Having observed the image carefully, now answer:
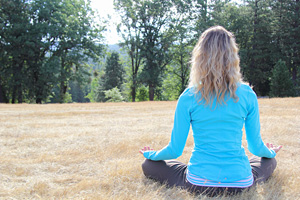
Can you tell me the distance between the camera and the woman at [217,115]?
203cm

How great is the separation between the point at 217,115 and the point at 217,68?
0.38 meters

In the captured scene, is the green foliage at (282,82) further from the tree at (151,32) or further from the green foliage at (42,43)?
the green foliage at (42,43)

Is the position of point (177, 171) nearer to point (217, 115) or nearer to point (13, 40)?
point (217, 115)

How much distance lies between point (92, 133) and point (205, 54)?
4.36m

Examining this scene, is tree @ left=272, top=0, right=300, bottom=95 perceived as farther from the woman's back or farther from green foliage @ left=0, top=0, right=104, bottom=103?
the woman's back

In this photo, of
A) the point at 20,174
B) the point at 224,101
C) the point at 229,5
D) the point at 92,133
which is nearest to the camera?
the point at 224,101

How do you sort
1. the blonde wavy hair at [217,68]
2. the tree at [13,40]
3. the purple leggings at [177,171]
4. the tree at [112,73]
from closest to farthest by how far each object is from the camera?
1. the blonde wavy hair at [217,68]
2. the purple leggings at [177,171]
3. the tree at [13,40]
4. the tree at [112,73]

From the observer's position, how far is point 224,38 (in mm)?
2053

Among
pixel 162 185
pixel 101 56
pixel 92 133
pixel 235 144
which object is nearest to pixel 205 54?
pixel 235 144

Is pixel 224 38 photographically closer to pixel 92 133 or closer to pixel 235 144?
pixel 235 144

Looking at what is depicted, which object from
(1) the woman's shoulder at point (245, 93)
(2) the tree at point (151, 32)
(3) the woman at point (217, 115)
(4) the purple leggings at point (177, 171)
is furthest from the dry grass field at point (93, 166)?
(2) the tree at point (151, 32)

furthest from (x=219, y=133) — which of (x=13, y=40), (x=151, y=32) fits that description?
(x=151, y=32)

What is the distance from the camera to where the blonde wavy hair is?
6.62ft

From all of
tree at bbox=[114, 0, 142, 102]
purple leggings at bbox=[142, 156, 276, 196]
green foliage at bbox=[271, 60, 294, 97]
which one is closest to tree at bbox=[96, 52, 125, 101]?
tree at bbox=[114, 0, 142, 102]
